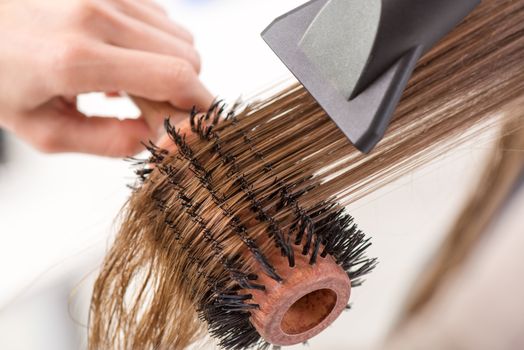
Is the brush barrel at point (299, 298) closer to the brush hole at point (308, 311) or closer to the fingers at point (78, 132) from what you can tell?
the brush hole at point (308, 311)

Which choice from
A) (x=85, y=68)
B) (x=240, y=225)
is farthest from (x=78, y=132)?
(x=240, y=225)

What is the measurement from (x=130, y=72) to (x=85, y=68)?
4 centimetres

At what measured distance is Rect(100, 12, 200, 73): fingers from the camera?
0.64 meters

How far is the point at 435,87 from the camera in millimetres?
432

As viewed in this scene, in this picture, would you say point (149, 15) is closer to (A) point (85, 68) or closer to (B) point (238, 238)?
(A) point (85, 68)

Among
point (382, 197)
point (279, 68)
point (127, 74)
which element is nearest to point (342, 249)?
point (382, 197)

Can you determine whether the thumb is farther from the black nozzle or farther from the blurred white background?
the black nozzle

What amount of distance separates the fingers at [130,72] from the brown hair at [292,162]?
10 cm

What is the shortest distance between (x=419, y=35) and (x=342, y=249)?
0.56ft

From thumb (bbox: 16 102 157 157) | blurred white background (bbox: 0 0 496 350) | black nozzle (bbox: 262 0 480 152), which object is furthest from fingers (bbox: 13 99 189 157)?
Result: black nozzle (bbox: 262 0 480 152)

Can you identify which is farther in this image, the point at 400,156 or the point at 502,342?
the point at 502,342

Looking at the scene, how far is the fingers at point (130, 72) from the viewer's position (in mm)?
586

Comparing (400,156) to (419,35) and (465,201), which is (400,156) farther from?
(465,201)

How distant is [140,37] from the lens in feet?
2.13
